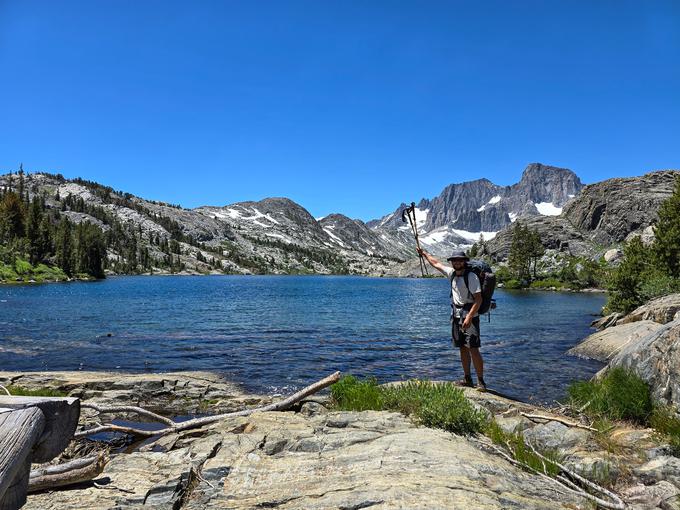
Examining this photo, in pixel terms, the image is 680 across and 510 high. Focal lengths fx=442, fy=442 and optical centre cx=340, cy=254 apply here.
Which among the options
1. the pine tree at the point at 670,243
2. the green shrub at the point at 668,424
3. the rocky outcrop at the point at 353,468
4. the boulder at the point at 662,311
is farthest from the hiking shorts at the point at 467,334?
the pine tree at the point at 670,243

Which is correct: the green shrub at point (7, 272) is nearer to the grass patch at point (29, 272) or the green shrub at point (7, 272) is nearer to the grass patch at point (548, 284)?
the grass patch at point (29, 272)

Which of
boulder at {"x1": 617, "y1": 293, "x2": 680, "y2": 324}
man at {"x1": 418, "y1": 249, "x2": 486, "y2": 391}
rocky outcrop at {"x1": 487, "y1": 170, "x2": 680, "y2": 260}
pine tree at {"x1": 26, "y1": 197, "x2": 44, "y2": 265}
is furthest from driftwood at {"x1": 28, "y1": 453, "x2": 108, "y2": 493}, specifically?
rocky outcrop at {"x1": 487, "y1": 170, "x2": 680, "y2": 260}

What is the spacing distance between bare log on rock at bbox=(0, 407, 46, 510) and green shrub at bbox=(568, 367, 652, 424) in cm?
1255

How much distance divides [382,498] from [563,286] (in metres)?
128

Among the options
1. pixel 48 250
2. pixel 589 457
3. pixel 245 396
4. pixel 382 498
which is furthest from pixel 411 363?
pixel 48 250

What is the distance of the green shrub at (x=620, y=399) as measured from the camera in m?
11.4

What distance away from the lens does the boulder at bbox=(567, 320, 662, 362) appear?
24.7 m

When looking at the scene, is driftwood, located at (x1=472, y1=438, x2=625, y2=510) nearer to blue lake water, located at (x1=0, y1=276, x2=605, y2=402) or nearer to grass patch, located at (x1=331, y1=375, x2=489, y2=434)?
grass patch, located at (x1=331, y1=375, x2=489, y2=434)

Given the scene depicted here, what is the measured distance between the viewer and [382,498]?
19.5ft

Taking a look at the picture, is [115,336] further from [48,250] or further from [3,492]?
[48,250]

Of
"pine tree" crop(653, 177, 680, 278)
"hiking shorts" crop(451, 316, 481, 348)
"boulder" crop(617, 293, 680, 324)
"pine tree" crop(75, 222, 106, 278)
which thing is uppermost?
"pine tree" crop(75, 222, 106, 278)

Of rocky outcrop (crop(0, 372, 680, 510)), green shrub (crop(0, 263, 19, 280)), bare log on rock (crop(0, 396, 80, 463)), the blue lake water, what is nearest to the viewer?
bare log on rock (crop(0, 396, 80, 463))

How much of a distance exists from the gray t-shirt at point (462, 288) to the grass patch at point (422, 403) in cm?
287

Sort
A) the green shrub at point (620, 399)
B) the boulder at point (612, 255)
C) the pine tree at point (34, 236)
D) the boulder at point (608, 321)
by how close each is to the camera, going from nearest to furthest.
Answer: the green shrub at point (620, 399) < the boulder at point (608, 321) < the pine tree at point (34, 236) < the boulder at point (612, 255)
